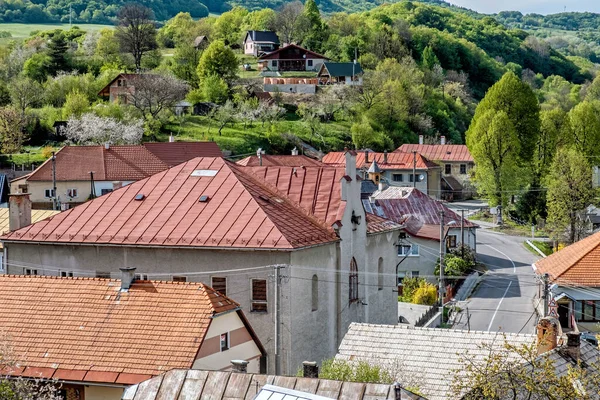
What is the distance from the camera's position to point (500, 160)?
76.2m

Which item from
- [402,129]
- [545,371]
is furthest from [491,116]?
[545,371]

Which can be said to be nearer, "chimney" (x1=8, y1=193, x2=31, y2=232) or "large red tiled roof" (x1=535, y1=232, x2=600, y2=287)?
"chimney" (x1=8, y1=193, x2=31, y2=232)

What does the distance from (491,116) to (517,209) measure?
6.77 metres

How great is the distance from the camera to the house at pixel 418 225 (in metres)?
52.0

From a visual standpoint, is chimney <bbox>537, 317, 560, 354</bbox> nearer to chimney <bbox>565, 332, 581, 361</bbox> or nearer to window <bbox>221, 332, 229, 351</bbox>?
chimney <bbox>565, 332, 581, 361</bbox>

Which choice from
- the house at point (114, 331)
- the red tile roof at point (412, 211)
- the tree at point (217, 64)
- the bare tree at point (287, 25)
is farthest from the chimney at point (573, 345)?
the bare tree at point (287, 25)

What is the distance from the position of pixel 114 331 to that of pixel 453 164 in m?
77.8

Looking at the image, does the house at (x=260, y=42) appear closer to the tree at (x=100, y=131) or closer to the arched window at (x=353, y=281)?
the tree at (x=100, y=131)

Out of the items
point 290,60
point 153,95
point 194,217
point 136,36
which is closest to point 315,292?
point 194,217

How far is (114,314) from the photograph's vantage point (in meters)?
25.1

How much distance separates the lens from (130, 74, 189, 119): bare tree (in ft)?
318

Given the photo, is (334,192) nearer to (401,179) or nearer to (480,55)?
(401,179)

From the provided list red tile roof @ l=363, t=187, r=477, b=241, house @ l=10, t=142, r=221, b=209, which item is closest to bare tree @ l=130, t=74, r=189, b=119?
house @ l=10, t=142, r=221, b=209

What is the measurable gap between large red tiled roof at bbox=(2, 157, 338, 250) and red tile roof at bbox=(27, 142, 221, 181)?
103 ft
